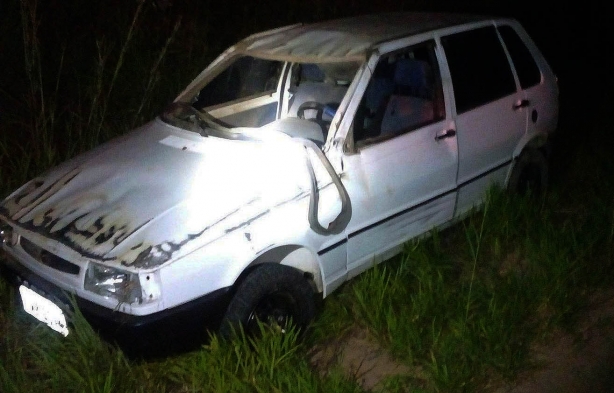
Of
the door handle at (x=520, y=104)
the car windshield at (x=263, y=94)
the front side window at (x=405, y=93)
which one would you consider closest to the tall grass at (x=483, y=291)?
the door handle at (x=520, y=104)

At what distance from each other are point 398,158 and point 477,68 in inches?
39.2

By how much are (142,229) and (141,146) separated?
884mm

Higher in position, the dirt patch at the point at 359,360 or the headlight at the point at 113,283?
the headlight at the point at 113,283

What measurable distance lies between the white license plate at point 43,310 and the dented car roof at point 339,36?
1.80 meters

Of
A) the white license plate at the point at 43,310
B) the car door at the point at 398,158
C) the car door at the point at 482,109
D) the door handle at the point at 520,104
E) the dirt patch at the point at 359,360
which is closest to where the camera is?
the white license plate at the point at 43,310

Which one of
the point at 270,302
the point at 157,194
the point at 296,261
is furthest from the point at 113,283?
the point at 296,261

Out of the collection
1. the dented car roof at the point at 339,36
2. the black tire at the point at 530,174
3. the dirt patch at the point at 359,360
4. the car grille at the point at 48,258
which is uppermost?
the dented car roof at the point at 339,36

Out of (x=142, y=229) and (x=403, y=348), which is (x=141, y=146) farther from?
(x=403, y=348)

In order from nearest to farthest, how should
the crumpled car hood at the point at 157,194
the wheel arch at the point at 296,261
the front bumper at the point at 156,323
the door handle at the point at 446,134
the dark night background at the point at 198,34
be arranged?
the front bumper at the point at 156,323
the crumpled car hood at the point at 157,194
the wheel arch at the point at 296,261
the door handle at the point at 446,134
the dark night background at the point at 198,34

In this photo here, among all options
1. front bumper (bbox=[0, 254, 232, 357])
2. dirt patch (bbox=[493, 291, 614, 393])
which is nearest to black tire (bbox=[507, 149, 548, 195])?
dirt patch (bbox=[493, 291, 614, 393])

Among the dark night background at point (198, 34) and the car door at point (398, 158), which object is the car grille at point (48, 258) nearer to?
the car door at point (398, 158)

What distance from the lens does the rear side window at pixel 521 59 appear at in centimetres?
473

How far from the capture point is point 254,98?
442 cm

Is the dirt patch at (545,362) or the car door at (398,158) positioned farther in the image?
the car door at (398,158)
